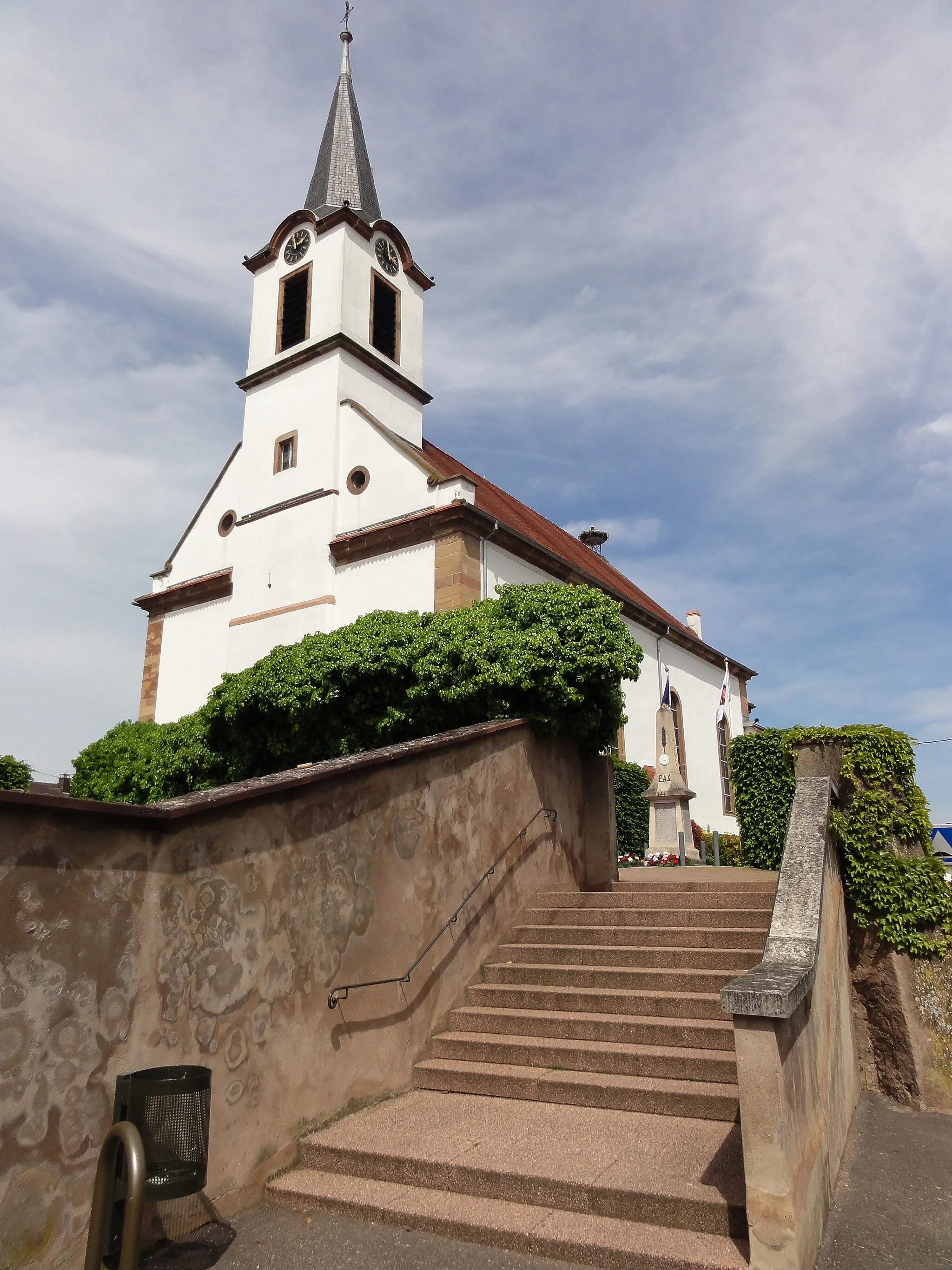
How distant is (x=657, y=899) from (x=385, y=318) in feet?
56.7

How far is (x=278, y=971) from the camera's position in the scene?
198 inches

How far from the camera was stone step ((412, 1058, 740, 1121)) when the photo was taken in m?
5.02

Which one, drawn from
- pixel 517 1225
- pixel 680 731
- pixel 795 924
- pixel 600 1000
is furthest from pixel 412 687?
pixel 680 731

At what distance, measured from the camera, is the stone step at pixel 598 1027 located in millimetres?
5625

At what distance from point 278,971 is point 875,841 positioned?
15.9 feet

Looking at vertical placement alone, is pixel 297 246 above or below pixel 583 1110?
above

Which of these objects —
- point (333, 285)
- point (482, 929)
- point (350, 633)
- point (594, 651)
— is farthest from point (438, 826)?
point (333, 285)

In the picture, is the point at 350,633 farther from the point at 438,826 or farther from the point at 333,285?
the point at 333,285

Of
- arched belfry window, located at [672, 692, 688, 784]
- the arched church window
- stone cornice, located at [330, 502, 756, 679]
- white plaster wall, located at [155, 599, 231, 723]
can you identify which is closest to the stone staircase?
stone cornice, located at [330, 502, 756, 679]

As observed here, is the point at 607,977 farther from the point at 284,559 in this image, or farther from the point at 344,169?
the point at 344,169

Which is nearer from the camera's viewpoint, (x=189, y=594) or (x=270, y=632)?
(x=270, y=632)

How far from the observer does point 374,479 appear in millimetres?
18500

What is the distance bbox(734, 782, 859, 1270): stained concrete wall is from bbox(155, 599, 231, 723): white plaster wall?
57.7 feet

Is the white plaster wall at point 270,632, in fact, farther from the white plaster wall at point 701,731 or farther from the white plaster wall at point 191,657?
the white plaster wall at point 701,731
